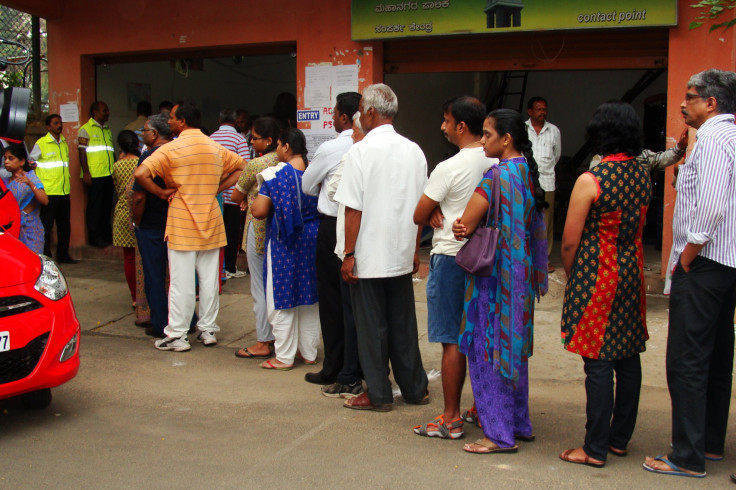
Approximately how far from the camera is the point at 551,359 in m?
5.93

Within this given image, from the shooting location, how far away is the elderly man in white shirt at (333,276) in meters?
5.05

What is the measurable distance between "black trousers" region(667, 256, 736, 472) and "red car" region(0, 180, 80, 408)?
322 cm

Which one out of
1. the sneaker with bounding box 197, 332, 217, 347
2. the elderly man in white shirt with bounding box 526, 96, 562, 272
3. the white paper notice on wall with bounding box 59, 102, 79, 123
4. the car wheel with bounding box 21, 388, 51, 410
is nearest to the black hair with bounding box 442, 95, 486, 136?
the car wheel with bounding box 21, 388, 51, 410

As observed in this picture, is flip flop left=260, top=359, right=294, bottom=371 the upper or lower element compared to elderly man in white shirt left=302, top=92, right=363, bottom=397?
lower

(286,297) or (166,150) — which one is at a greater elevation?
(166,150)

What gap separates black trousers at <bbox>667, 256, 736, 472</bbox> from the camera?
3682 millimetres

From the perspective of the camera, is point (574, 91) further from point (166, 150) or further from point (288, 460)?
point (288, 460)

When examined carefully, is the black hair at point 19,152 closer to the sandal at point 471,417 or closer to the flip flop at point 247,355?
the flip flop at point 247,355

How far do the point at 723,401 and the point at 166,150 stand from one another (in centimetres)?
415

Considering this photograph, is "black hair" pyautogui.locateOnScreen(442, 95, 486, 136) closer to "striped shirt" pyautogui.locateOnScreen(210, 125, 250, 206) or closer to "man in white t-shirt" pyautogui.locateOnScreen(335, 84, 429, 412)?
"man in white t-shirt" pyautogui.locateOnScreen(335, 84, 429, 412)

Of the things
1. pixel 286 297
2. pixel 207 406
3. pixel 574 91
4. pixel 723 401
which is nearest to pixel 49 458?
pixel 207 406

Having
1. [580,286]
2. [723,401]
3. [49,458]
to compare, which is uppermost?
[580,286]

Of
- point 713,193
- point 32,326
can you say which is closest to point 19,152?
point 32,326

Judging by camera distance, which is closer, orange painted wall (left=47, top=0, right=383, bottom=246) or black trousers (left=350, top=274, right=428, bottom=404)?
black trousers (left=350, top=274, right=428, bottom=404)
